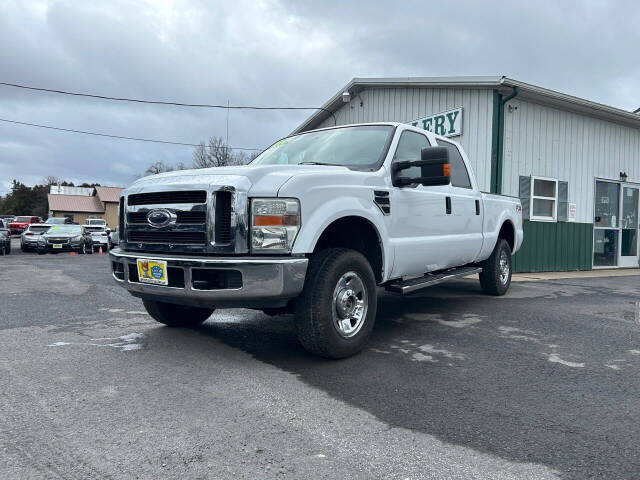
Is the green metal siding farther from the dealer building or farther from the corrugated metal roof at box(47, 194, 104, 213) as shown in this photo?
the corrugated metal roof at box(47, 194, 104, 213)

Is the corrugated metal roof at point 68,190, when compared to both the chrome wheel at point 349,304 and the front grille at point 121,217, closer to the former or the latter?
the front grille at point 121,217

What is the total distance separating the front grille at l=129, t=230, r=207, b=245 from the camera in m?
3.49

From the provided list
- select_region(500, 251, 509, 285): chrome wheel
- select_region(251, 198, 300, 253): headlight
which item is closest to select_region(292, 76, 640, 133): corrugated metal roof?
select_region(500, 251, 509, 285): chrome wheel

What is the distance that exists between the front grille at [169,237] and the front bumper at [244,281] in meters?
0.13

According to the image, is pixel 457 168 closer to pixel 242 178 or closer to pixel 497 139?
pixel 242 178

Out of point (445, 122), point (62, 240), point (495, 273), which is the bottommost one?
point (62, 240)

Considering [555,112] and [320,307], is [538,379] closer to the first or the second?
[320,307]

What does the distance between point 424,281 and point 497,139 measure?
6273mm

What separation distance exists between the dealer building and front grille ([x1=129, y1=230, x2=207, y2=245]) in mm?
7843

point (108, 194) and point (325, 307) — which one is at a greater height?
point (108, 194)

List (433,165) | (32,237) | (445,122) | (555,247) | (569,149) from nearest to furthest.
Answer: (433,165)
(445,122)
(555,247)
(569,149)
(32,237)

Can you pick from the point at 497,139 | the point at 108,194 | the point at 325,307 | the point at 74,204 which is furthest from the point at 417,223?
the point at 74,204

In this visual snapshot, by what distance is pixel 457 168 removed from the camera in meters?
5.93

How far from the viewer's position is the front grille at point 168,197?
11.4 ft
